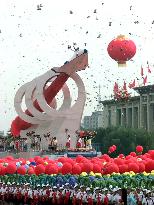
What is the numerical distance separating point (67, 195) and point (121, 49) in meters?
8.38

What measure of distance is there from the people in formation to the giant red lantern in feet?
25.1

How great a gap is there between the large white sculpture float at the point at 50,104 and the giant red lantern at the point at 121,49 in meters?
13.2

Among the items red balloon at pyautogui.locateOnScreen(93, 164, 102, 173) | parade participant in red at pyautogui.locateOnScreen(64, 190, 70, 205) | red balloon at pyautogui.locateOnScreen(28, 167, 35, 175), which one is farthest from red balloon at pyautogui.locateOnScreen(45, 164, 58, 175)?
parade participant in red at pyautogui.locateOnScreen(64, 190, 70, 205)

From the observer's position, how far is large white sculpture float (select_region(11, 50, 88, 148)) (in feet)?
126

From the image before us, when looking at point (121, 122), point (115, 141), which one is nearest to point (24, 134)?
point (115, 141)

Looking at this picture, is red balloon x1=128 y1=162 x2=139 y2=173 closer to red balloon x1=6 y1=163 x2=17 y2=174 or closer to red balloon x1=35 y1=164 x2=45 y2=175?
red balloon x1=35 y1=164 x2=45 y2=175

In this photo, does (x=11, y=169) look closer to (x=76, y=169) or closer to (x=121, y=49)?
(x=76, y=169)

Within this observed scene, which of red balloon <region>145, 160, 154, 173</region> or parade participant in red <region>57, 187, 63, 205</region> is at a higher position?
red balloon <region>145, 160, 154, 173</region>

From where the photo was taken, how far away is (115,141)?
5881 cm

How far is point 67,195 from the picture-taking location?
59.7 ft

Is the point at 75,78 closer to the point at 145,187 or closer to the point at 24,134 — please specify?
the point at 24,134

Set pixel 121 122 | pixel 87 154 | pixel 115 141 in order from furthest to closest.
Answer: pixel 121 122 → pixel 115 141 → pixel 87 154

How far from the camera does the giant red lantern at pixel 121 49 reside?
23.9m

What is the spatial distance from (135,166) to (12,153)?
17651 mm
